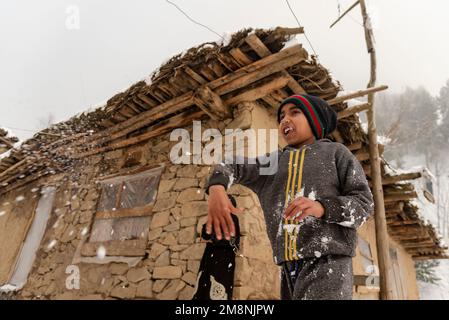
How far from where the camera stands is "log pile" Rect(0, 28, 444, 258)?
3.16m

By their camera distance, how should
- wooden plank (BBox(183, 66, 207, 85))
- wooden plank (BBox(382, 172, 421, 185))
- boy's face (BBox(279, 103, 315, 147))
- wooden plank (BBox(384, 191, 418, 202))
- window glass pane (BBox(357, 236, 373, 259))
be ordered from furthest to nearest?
1. window glass pane (BBox(357, 236, 373, 259))
2. wooden plank (BBox(384, 191, 418, 202))
3. wooden plank (BBox(382, 172, 421, 185))
4. wooden plank (BBox(183, 66, 207, 85))
5. boy's face (BBox(279, 103, 315, 147))

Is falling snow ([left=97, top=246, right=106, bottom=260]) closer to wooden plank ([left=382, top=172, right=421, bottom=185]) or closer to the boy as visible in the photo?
the boy

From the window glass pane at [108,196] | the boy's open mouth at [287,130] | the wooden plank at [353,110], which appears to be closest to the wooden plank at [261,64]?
the wooden plank at [353,110]

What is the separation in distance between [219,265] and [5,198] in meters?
7.70

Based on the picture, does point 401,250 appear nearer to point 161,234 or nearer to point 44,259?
point 161,234

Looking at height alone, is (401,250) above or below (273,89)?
below

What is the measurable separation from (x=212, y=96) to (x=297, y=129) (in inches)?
88.2

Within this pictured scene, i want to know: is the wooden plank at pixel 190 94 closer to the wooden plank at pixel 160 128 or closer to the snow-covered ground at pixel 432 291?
the wooden plank at pixel 160 128

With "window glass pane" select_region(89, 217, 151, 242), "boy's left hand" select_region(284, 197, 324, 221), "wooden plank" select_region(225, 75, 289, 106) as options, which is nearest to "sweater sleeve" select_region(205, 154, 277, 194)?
"boy's left hand" select_region(284, 197, 324, 221)

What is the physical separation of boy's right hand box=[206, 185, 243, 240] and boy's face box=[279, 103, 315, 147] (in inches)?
21.2

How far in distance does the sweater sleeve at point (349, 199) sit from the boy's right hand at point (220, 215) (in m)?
0.36

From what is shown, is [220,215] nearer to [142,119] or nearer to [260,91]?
[260,91]
